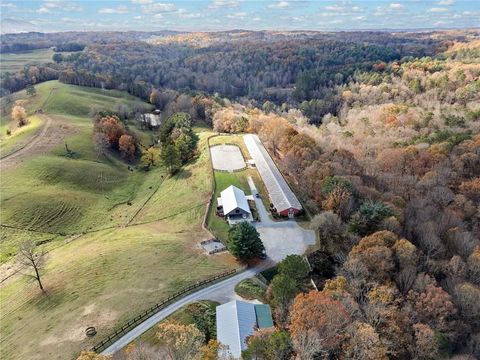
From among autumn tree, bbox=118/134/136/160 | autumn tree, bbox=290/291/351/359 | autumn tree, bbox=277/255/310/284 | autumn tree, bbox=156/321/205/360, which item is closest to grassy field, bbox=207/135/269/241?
autumn tree, bbox=277/255/310/284

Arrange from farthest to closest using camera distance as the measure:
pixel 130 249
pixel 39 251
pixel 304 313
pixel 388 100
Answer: pixel 388 100
pixel 39 251
pixel 130 249
pixel 304 313

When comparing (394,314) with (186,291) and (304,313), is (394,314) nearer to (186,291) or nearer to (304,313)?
(304,313)

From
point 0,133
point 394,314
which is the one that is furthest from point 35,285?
point 0,133

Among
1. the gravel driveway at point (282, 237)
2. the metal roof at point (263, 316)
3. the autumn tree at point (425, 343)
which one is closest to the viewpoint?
the autumn tree at point (425, 343)

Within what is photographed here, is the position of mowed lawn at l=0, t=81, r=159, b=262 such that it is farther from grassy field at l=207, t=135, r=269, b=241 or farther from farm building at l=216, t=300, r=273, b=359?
farm building at l=216, t=300, r=273, b=359

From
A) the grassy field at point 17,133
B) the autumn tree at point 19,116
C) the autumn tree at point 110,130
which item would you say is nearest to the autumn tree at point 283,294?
the autumn tree at point 110,130

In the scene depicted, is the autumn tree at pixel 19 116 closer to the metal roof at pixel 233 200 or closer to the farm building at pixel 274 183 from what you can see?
the farm building at pixel 274 183
